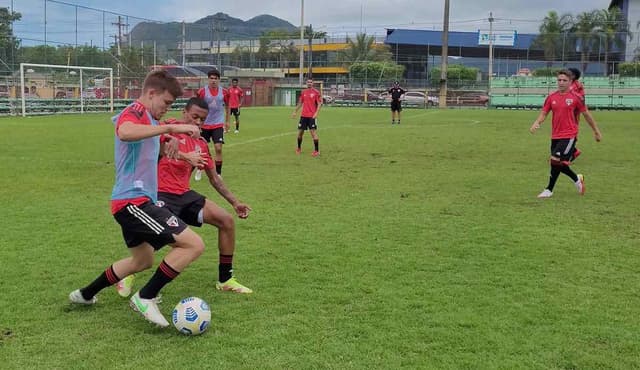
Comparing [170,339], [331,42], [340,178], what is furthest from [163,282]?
[331,42]

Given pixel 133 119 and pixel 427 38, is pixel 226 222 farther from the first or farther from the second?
pixel 427 38

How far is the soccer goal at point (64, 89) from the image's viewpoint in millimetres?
31641

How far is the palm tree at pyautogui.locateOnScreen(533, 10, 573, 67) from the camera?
Result: 59.0 m

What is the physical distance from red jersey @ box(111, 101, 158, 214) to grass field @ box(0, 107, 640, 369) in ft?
3.00

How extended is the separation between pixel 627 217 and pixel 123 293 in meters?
6.59

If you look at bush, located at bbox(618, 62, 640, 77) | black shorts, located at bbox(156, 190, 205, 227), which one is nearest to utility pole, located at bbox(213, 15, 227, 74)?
bush, located at bbox(618, 62, 640, 77)

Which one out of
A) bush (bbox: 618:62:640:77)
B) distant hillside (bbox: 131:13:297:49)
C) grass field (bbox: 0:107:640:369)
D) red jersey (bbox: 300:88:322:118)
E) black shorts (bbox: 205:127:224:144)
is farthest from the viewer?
bush (bbox: 618:62:640:77)

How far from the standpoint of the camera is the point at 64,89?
1332 inches

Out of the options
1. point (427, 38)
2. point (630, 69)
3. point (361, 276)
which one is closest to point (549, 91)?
point (630, 69)

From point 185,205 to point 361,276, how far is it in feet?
5.69

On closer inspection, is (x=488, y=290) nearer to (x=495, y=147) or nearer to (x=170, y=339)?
(x=170, y=339)

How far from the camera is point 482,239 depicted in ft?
23.3

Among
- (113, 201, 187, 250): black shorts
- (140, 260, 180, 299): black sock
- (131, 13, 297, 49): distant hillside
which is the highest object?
(131, 13, 297, 49): distant hillside

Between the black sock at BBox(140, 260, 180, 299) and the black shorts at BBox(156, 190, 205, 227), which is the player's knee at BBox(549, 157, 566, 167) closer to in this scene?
the black shorts at BBox(156, 190, 205, 227)
